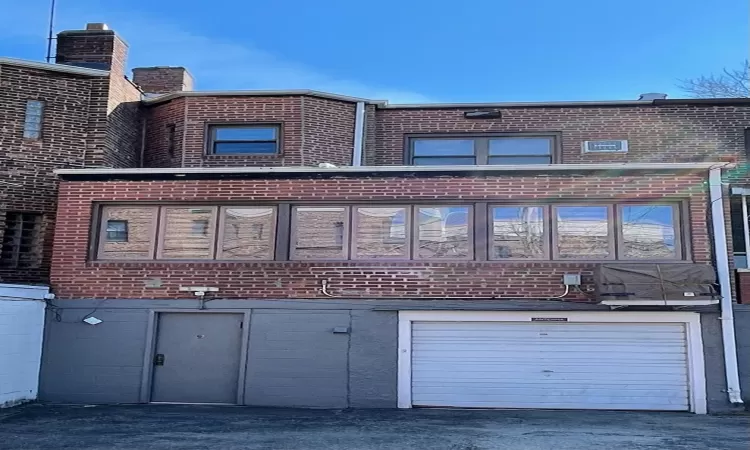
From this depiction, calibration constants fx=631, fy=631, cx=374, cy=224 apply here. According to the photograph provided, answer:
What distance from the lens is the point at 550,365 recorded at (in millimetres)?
10492

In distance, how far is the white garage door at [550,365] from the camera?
10312 mm

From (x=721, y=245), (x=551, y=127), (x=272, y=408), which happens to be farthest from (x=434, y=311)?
(x=551, y=127)

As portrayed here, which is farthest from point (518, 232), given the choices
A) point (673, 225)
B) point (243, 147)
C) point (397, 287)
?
point (243, 147)

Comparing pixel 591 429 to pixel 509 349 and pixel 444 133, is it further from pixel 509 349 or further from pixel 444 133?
pixel 444 133

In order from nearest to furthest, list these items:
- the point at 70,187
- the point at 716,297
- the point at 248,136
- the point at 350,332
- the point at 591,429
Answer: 1. the point at 591,429
2. the point at 716,297
3. the point at 350,332
4. the point at 70,187
5. the point at 248,136

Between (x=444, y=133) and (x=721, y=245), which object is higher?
(x=444, y=133)

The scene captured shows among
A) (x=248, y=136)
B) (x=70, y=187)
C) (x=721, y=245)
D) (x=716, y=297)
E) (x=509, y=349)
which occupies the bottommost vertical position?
(x=509, y=349)

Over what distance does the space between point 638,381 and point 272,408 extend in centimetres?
601

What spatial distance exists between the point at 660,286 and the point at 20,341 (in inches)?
409

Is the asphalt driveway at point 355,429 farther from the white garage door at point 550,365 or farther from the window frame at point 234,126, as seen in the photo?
the window frame at point 234,126

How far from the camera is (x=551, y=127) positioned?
14.1 meters

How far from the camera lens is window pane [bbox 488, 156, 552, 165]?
13859 millimetres

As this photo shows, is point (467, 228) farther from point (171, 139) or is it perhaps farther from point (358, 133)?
point (171, 139)

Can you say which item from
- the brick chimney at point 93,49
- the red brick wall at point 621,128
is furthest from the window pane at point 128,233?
the red brick wall at point 621,128
